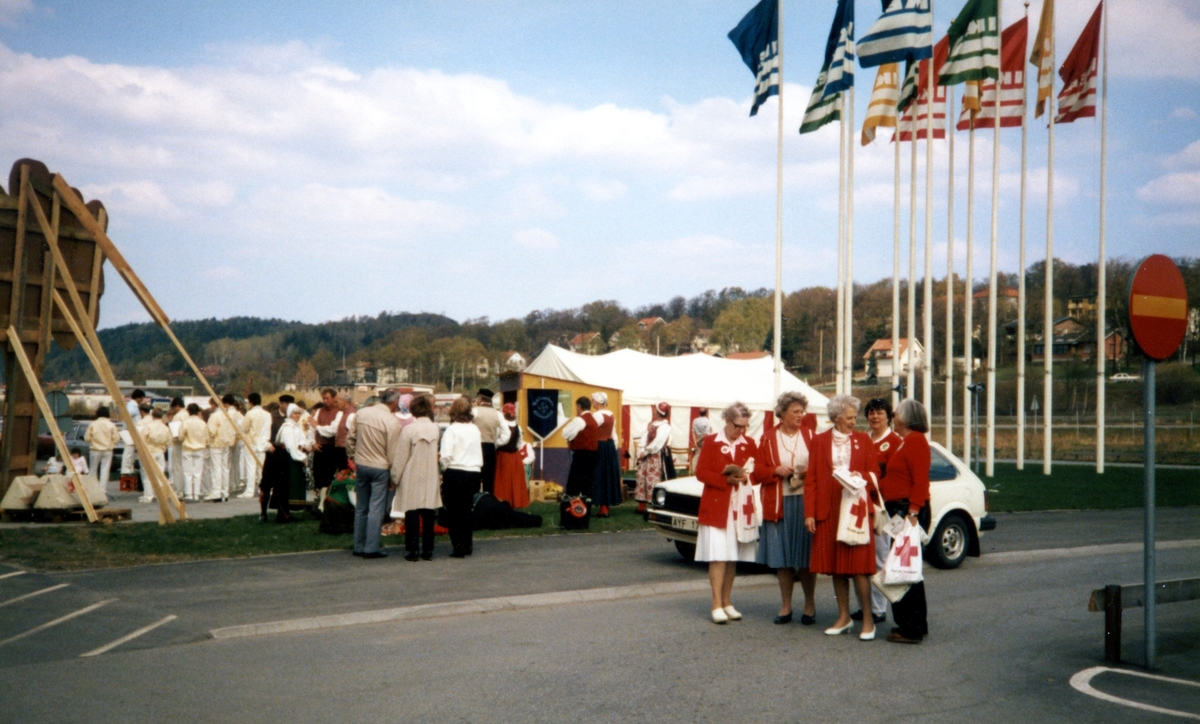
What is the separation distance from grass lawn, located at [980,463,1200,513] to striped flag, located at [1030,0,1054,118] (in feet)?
34.5

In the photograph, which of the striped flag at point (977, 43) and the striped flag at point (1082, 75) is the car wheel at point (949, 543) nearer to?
the striped flag at point (977, 43)

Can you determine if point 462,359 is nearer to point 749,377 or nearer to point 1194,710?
point 749,377

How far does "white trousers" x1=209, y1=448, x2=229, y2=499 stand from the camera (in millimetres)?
19578

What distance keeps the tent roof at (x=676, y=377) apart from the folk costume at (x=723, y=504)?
21.0 m

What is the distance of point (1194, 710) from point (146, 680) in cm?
643

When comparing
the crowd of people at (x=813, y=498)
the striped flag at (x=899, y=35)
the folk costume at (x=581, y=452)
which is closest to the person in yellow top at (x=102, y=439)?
the folk costume at (x=581, y=452)

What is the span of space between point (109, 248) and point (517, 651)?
12.1m

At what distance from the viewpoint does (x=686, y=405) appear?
3181cm

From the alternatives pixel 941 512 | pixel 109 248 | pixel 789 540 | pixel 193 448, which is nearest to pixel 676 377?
pixel 193 448

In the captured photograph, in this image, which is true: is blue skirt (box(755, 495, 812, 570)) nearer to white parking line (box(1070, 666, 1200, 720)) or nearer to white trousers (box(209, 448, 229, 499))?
white parking line (box(1070, 666, 1200, 720))

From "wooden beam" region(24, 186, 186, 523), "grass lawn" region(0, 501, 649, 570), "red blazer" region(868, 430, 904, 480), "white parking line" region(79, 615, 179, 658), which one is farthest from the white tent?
"red blazer" region(868, 430, 904, 480)

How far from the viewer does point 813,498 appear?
25.0 ft

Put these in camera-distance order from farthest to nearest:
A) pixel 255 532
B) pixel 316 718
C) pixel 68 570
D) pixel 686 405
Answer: pixel 686 405, pixel 255 532, pixel 68 570, pixel 316 718

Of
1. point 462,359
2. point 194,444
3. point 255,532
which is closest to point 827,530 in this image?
point 255,532
